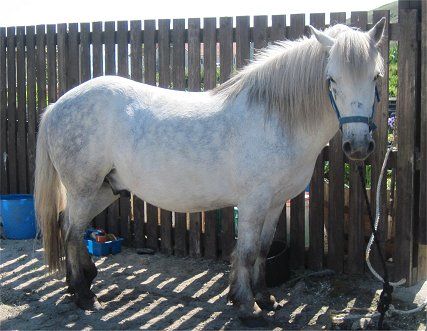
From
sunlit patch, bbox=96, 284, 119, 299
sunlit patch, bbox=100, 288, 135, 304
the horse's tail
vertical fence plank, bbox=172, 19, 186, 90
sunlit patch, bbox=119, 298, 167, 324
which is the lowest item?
sunlit patch, bbox=119, 298, 167, 324

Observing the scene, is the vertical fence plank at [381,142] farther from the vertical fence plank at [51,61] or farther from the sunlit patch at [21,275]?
the vertical fence plank at [51,61]

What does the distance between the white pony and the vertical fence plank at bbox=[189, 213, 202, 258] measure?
130 cm

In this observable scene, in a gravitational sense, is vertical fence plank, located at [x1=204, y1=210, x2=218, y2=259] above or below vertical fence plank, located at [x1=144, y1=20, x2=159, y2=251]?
below

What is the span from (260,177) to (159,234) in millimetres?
2528

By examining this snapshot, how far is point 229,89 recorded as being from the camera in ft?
13.5

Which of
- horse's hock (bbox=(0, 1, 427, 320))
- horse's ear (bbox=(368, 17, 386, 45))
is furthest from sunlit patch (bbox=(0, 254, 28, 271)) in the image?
horse's ear (bbox=(368, 17, 386, 45))

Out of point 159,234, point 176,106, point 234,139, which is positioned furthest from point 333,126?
point 159,234

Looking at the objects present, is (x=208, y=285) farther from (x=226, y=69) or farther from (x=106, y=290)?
(x=226, y=69)

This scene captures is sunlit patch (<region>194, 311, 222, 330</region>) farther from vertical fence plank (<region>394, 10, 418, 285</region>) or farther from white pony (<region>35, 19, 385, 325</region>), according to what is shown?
vertical fence plank (<region>394, 10, 418, 285</region>)

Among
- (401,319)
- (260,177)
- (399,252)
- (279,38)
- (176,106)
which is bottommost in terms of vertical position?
(401,319)

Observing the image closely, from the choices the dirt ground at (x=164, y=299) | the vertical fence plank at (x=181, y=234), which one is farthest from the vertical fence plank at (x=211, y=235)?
the vertical fence plank at (x=181, y=234)

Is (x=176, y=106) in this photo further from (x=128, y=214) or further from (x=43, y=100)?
(x=43, y=100)

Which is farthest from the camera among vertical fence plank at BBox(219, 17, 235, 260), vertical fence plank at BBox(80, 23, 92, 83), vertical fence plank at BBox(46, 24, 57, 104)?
vertical fence plank at BBox(46, 24, 57, 104)

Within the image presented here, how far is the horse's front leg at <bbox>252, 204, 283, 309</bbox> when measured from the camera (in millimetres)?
4145
